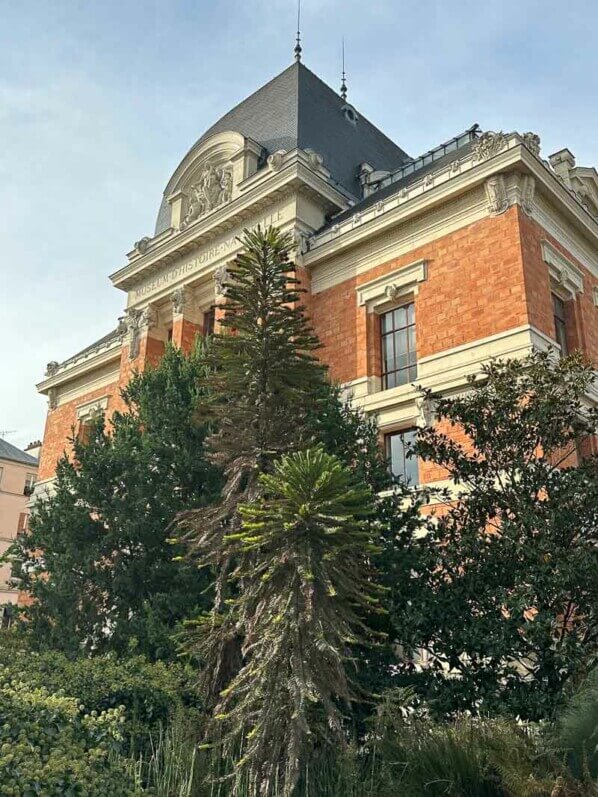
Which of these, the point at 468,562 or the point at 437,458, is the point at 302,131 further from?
the point at 468,562

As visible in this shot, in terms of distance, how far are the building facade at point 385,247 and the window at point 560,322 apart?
43 millimetres

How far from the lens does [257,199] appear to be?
68.4ft

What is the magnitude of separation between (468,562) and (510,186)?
11.0 m

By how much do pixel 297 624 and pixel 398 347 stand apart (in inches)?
498

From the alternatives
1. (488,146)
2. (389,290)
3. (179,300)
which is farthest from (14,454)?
(488,146)

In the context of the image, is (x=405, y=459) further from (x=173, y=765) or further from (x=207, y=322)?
(x=173, y=765)

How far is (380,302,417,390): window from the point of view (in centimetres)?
1800

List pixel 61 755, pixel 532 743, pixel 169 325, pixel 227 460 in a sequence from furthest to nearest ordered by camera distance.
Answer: pixel 169 325 < pixel 227 460 < pixel 532 743 < pixel 61 755

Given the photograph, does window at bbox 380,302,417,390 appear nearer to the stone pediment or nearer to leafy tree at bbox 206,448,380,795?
the stone pediment

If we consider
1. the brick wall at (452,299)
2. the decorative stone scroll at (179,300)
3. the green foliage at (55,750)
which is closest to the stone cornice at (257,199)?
the decorative stone scroll at (179,300)

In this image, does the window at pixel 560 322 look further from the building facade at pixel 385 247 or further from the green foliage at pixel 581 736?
the green foliage at pixel 581 736

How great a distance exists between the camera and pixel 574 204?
18.1m

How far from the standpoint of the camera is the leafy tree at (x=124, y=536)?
11500 mm

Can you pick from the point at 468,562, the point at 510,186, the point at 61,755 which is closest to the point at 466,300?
the point at 510,186
